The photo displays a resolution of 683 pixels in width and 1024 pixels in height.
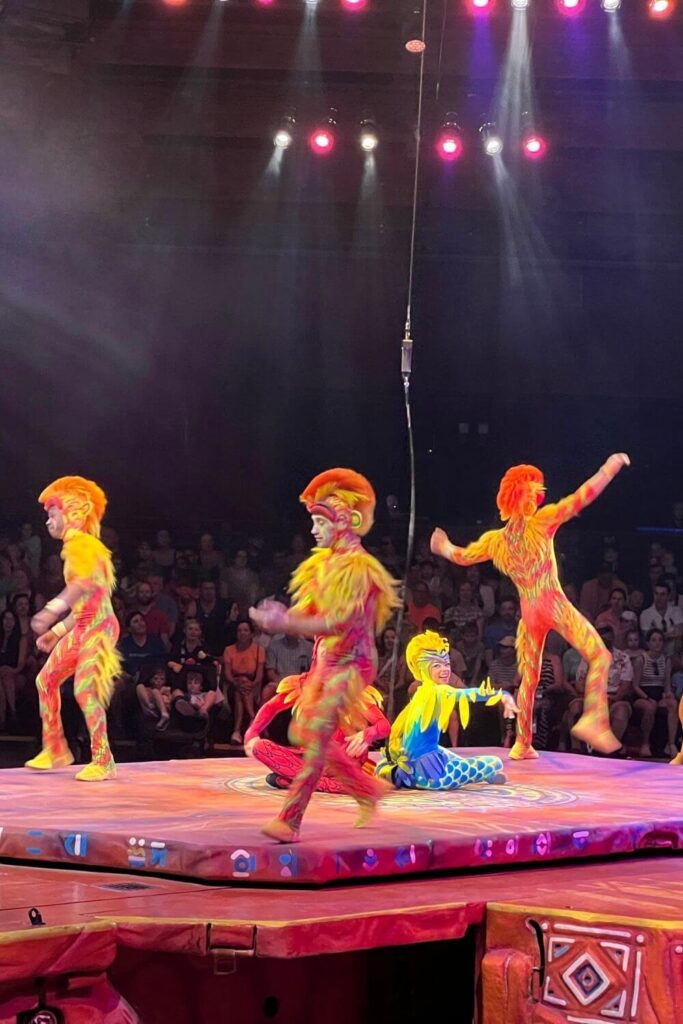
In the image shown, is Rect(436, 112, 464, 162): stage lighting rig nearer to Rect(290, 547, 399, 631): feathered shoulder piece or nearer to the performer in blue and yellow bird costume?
the performer in blue and yellow bird costume

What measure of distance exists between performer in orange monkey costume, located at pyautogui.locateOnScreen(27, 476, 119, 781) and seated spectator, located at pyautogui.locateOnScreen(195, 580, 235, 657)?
312cm

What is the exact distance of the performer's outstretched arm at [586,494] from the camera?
526cm

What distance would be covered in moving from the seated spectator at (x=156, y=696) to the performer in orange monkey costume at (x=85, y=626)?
224 centimetres

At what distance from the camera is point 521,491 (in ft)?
17.9

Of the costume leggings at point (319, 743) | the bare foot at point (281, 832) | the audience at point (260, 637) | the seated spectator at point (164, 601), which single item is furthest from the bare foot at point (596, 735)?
the seated spectator at point (164, 601)

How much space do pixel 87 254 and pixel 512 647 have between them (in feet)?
14.9

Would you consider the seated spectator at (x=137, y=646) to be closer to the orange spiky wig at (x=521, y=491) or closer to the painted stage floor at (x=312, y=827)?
the painted stage floor at (x=312, y=827)

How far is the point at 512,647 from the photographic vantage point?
309 inches

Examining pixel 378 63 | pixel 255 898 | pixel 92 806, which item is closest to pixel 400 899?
pixel 255 898

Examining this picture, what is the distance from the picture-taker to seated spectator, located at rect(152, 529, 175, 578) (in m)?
8.70

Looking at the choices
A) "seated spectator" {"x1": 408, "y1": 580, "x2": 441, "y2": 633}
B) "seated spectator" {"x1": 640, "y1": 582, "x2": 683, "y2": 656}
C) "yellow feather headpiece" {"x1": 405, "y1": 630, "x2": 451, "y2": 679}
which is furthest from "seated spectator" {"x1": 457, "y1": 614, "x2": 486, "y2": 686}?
"yellow feather headpiece" {"x1": 405, "y1": 630, "x2": 451, "y2": 679}

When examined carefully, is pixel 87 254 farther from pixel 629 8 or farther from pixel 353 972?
pixel 353 972

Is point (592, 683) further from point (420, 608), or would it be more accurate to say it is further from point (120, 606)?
point (120, 606)

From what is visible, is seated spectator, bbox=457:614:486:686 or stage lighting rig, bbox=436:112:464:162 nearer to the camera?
seated spectator, bbox=457:614:486:686
